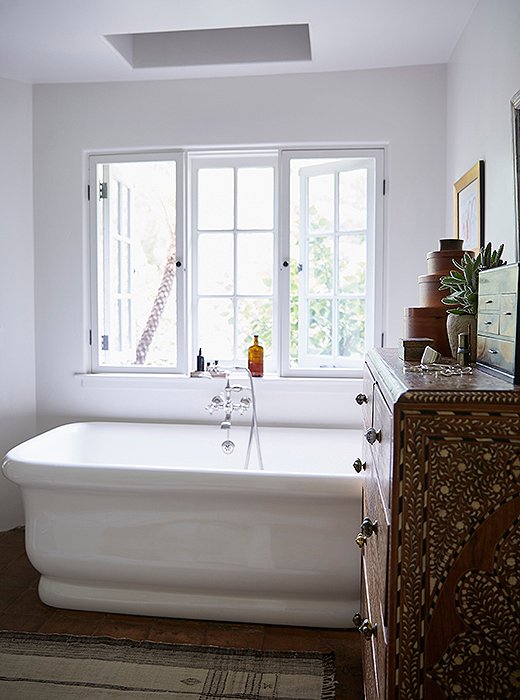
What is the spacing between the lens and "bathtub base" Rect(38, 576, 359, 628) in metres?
2.70

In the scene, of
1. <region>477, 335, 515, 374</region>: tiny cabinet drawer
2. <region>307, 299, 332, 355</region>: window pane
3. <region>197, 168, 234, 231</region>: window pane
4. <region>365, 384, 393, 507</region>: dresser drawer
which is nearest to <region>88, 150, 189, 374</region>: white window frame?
<region>197, 168, 234, 231</region>: window pane

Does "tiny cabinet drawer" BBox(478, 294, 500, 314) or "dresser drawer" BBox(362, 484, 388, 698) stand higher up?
"tiny cabinet drawer" BBox(478, 294, 500, 314)

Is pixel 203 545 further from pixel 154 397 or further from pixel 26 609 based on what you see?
pixel 154 397

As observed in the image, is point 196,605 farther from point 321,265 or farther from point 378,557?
point 321,265

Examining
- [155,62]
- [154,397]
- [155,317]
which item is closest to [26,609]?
[154,397]

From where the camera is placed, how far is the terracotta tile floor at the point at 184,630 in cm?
257

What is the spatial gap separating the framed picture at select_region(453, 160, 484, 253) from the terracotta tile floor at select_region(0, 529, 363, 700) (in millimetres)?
1672

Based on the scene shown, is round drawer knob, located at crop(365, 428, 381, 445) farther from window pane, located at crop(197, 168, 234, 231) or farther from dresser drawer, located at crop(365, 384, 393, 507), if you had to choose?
window pane, located at crop(197, 168, 234, 231)

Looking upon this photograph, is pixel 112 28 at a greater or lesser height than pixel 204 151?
greater

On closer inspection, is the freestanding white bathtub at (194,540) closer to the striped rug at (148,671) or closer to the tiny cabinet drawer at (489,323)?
the striped rug at (148,671)

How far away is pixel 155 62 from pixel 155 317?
1563 mm

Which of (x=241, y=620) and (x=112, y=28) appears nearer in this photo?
(x=241, y=620)

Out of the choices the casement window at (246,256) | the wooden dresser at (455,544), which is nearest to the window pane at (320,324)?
Result: the casement window at (246,256)

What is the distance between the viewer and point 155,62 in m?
3.55
